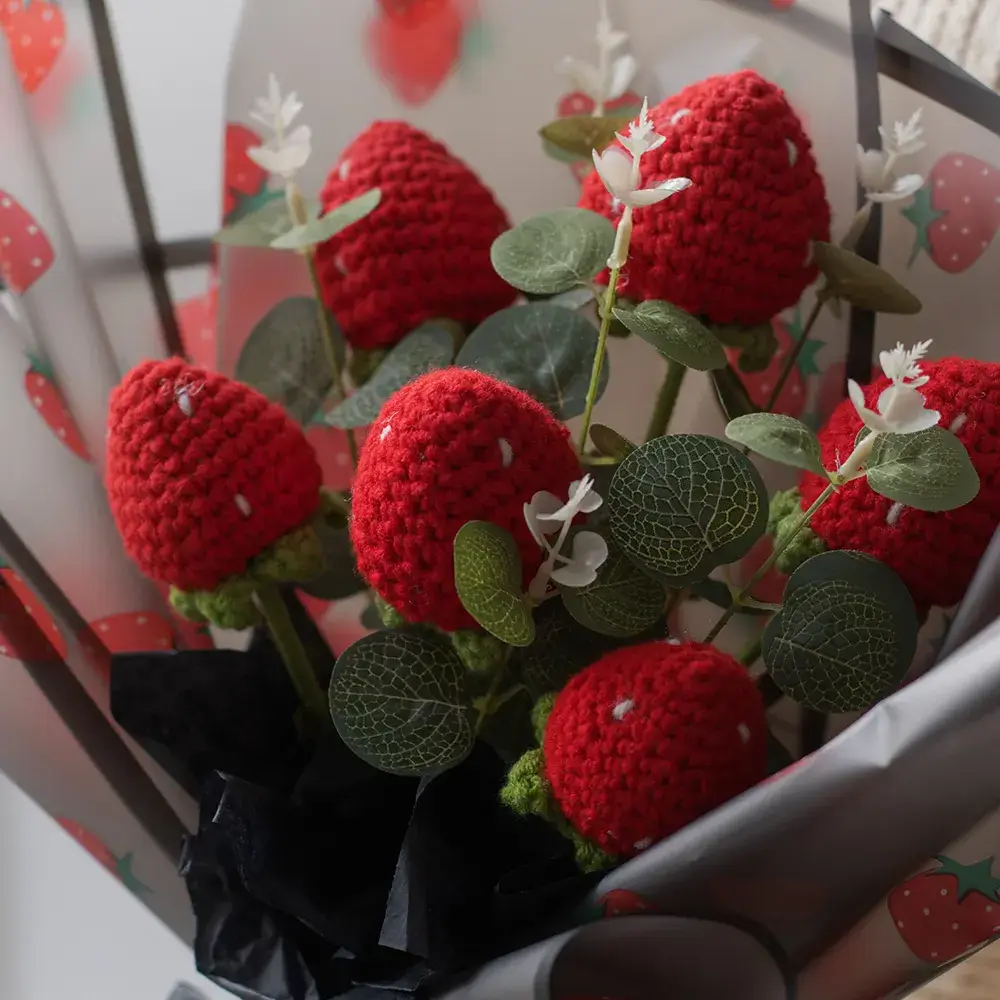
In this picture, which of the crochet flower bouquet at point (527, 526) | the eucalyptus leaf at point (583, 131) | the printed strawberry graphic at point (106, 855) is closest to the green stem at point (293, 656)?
the crochet flower bouquet at point (527, 526)

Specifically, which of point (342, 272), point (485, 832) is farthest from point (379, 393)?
point (485, 832)

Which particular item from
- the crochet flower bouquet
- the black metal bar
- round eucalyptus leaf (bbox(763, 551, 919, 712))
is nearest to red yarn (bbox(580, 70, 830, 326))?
the crochet flower bouquet

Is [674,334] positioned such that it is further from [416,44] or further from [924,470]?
[416,44]

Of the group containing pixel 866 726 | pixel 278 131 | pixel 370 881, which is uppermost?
pixel 278 131

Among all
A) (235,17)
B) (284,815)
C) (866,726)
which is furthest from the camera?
(235,17)

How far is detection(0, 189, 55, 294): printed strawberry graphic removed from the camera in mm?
437

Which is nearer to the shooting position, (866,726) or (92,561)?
(866,726)

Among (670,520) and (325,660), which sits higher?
(670,520)

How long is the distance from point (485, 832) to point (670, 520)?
0.47 ft

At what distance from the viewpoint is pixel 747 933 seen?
0.33 meters

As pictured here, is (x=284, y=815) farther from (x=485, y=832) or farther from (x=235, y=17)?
(x=235, y=17)

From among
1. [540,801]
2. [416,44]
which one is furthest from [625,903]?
[416,44]

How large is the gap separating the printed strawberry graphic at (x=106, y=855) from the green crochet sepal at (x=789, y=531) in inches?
12.1

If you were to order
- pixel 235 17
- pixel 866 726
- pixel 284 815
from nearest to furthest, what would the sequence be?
pixel 866 726 < pixel 284 815 < pixel 235 17
